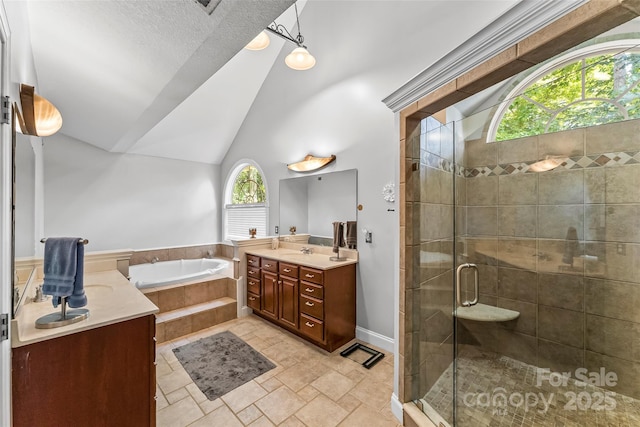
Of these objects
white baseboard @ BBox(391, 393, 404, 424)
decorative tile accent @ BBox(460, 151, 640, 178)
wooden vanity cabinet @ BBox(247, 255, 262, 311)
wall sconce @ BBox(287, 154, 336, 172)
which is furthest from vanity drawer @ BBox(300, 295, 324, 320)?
decorative tile accent @ BBox(460, 151, 640, 178)

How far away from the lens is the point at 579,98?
205 cm

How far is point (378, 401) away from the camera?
1.99 m

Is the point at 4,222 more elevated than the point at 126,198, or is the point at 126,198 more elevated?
the point at 126,198

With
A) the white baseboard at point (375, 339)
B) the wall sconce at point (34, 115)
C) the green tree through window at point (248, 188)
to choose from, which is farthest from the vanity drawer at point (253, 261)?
the wall sconce at point (34, 115)

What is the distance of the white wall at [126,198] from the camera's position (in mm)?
3990

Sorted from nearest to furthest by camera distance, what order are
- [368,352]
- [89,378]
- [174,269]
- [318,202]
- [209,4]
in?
[209,4], [89,378], [368,352], [318,202], [174,269]

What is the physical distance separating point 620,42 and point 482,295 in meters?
2.31

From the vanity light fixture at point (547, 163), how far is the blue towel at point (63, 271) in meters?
3.38

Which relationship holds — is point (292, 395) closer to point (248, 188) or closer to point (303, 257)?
point (303, 257)

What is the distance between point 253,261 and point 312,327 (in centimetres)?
124

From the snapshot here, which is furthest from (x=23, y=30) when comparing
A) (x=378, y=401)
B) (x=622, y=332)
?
(x=622, y=332)

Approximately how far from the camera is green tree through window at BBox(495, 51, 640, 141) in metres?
1.81

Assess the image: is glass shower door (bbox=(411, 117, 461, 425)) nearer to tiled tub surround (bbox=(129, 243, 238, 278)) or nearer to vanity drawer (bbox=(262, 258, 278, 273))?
vanity drawer (bbox=(262, 258, 278, 273))

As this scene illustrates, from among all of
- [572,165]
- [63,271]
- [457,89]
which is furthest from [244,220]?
[572,165]
